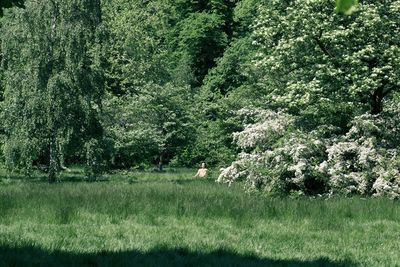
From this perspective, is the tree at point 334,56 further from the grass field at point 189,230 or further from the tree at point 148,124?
the tree at point 148,124

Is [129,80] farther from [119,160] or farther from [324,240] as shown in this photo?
[324,240]

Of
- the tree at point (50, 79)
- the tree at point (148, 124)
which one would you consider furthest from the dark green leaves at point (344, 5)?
the tree at point (148, 124)

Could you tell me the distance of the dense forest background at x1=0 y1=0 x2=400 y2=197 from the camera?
1722 cm

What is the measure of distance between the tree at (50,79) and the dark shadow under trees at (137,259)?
16.7m

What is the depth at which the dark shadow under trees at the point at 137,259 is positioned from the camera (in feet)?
24.1


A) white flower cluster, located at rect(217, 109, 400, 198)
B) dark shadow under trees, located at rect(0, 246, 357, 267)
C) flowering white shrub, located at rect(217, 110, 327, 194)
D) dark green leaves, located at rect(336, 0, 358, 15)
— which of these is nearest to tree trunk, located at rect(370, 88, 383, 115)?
white flower cluster, located at rect(217, 109, 400, 198)

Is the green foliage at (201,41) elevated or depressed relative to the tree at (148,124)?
elevated

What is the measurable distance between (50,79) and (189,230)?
50.3 feet

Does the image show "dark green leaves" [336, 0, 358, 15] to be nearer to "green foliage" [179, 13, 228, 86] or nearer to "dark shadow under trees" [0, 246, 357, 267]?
"dark shadow under trees" [0, 246, 357, 267]

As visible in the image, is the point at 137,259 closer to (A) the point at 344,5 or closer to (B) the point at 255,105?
(A) the point at 344,5

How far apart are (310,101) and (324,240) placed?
8040 millimetres

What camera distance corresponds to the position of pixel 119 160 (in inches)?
1470

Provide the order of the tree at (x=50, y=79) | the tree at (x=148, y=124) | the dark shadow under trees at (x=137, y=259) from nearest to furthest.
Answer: the dark shadow under trees at (x=137, y=259)
the tree at (x=50, y=79)
the tree at (x=148, y=124)

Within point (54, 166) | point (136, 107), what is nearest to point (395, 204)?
point (54, 166)
